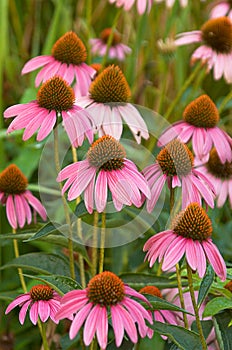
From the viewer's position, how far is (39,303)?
0.75 metres

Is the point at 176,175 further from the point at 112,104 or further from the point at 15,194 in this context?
the point at 15,194

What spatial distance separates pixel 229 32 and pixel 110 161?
2.13 feet

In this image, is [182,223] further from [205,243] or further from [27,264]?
[27,264]

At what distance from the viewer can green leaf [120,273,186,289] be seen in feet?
3.04

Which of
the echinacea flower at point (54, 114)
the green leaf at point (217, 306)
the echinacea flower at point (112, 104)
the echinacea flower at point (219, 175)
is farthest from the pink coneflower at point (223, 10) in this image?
the green leaf at point (217, 306)

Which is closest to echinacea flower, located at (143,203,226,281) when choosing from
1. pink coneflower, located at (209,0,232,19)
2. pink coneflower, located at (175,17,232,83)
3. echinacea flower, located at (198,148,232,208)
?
echinacea flower, located at (198,148,232,208)

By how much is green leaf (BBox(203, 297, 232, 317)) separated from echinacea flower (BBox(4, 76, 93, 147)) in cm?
25

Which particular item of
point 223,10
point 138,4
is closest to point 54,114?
point 138,4

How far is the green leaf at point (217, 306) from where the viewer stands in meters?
0.79

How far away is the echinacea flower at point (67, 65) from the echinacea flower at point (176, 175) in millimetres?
278

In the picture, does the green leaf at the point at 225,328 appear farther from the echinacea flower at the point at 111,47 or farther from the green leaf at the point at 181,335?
the echinacea flower at the point at 111,47

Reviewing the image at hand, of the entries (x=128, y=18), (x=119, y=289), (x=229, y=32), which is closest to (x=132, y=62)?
(x=229, y=32)

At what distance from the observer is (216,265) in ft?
2.40

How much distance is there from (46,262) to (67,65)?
Result: 1.07 feet
